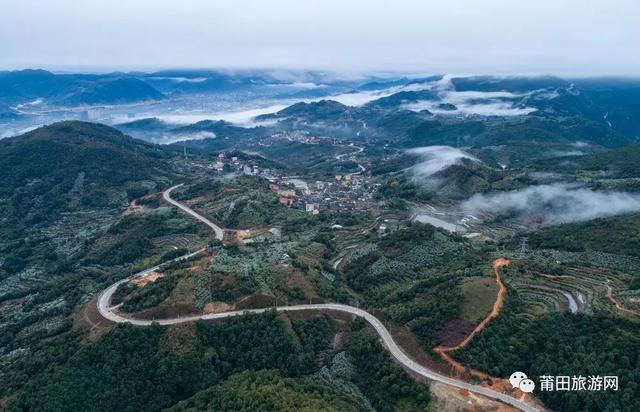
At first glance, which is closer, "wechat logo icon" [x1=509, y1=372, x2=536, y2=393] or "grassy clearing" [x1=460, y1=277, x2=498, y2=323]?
"wechat logo icon" [x1=509, y1=372, x2=536, y2=393]

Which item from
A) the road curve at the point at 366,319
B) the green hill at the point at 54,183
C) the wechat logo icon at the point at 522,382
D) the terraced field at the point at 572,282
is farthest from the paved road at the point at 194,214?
the wechat logo icon at the point at 522,382

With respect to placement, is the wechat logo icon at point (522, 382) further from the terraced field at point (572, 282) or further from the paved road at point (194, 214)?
the paved road at point (194, 214)

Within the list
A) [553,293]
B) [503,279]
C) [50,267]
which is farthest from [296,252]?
[50,267]

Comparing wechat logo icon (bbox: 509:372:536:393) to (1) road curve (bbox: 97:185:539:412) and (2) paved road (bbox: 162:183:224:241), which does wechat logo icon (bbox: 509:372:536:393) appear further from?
(2) paved road (bbox: 162:183:224:241)

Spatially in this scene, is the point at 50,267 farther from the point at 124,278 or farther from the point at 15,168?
the point at 15,168

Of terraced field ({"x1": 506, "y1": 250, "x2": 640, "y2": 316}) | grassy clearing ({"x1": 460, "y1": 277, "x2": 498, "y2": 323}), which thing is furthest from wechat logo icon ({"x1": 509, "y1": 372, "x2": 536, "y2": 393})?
terraced field ({"x1": 506, "y1": 250, "x2": 640, "y2": 316})

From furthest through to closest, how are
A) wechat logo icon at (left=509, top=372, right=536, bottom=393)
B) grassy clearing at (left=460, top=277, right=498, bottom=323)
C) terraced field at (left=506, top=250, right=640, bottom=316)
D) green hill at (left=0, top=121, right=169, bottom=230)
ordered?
green hill at (left=0, top=121, right=169, bottom=230) < terraced field at (left=506, top=250, right=640, bottom=316) < grassy clearing at (left=460, top=277, right=498, bottom=323) < wechat logo icon at (left=509, top=372, right=536, bottom=393)

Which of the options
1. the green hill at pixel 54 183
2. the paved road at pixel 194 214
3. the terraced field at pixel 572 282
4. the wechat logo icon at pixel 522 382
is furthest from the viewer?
the green hill at pixel 54 183

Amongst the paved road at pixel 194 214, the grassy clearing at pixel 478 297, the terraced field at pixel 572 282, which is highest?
the grassy clearing at pixel 478 297
